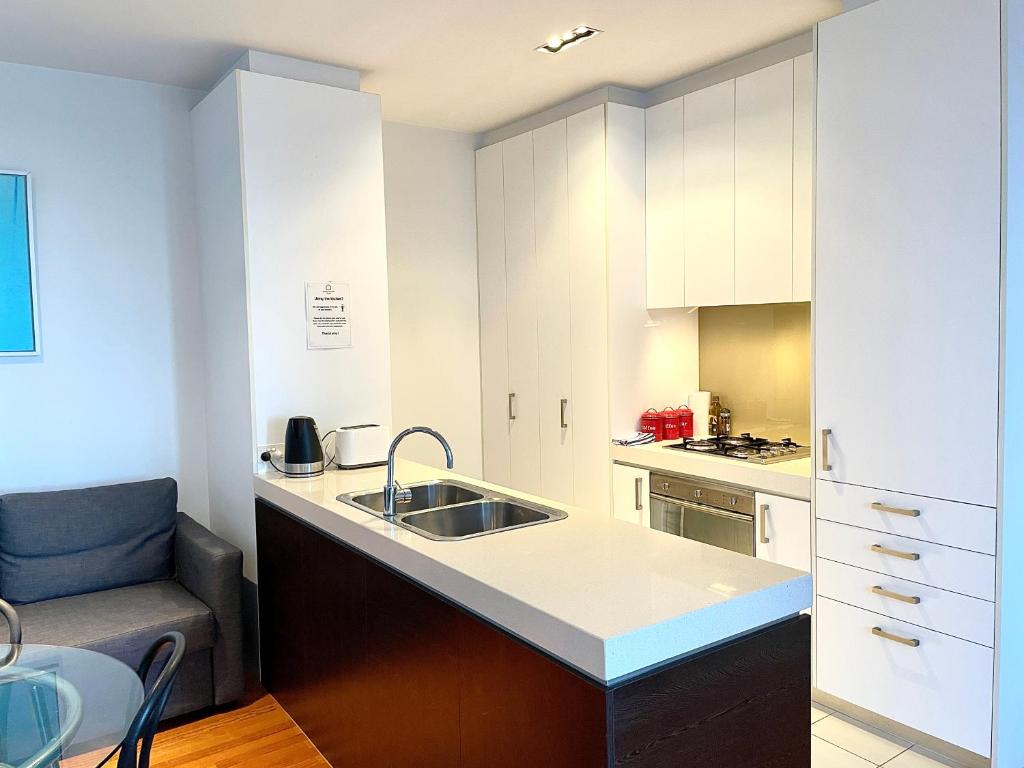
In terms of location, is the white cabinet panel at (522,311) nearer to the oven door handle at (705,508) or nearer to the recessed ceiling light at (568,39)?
the oven door handle at (705,508)

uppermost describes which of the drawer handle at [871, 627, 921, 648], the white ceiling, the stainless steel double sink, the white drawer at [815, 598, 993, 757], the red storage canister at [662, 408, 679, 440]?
the white ceiling

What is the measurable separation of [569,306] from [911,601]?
6.79 ft

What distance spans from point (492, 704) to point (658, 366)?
8.28ft

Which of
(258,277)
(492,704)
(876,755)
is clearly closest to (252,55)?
(258,277)

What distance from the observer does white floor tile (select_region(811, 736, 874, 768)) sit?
260 centimetres

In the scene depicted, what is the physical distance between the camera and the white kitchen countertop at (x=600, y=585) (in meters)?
1.48

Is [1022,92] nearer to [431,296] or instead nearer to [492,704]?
[492,704]

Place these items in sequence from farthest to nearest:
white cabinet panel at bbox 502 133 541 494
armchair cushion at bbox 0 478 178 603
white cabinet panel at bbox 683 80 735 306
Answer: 1. white cabinet panel at bbox 502 133 541 494
2. white cabinet panel at bbox 683 80 735 306
3. armchair cushion at bbox 0 478 178 603

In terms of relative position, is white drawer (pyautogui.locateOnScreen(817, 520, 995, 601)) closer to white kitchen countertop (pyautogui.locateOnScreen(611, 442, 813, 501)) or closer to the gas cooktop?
white kitchen countertop (pyautogui.locateOnScreen(611, 442, 813, 501))

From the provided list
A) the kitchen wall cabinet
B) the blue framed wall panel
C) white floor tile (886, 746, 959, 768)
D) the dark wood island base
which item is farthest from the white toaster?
white floor tile (886, 746, 959, 768)

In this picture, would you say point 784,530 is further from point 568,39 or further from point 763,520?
point 568,39

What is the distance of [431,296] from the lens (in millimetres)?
4492

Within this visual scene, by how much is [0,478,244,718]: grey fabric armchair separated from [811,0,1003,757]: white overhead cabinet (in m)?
2.24

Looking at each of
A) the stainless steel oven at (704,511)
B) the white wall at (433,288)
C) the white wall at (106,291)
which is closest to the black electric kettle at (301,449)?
the white wall at (106,291)
